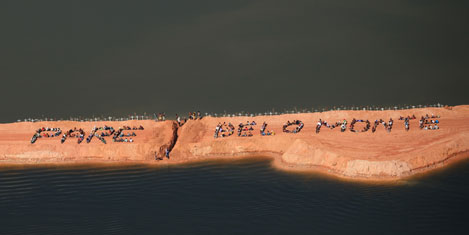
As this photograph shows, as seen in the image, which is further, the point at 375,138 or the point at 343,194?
the point at 375,138

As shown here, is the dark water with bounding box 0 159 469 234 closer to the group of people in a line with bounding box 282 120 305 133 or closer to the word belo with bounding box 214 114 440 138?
the word belo with bounding box 214 114 440 138

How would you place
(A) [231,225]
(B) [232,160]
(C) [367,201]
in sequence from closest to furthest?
1. (A) [231,225]
2. (C) [367,201]
3. (B) [232,160]

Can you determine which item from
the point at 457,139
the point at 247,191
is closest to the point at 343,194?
the point at 247,191

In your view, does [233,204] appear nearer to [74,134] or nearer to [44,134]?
[74,134]

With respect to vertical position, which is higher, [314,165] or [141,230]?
[314,165]

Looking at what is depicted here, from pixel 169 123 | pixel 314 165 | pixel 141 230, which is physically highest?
pixel 169 123

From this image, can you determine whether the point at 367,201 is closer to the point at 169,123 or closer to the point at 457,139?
the point at 457,139

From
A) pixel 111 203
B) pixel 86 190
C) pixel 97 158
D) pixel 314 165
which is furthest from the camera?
pixel 97 158

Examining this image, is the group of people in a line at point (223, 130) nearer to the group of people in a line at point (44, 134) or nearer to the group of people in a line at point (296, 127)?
the group of people in a line at point (296, 127)
